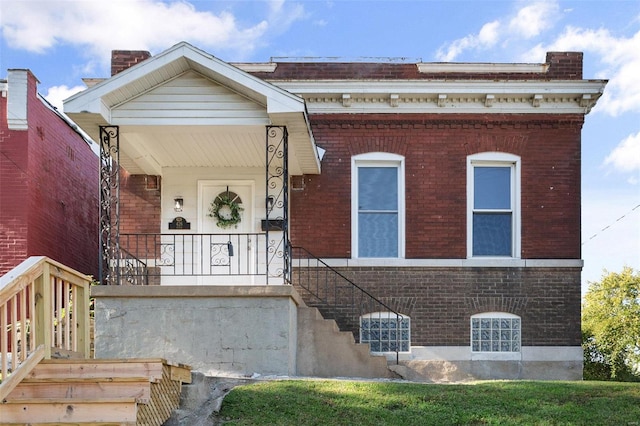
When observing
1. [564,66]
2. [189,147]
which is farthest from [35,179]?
[564,66]

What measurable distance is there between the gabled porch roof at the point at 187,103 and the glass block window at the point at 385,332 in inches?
148

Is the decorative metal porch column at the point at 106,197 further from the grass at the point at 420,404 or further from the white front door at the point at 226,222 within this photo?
the grass at the point at 420,404

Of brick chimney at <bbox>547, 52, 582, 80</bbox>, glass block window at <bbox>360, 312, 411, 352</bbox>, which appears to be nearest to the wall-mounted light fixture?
glass block window at <bbox>360, 312, 411, 352</bbox>

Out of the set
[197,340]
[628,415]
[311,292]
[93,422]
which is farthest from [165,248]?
[628,415]

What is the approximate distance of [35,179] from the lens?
1502 cm

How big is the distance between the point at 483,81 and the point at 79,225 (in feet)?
33.2

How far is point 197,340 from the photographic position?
10297mm

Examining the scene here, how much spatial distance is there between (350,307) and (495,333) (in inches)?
109

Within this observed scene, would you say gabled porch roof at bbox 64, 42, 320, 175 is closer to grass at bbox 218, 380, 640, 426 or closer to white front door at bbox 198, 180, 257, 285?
white front door at bbox 198, 180, 257, 285

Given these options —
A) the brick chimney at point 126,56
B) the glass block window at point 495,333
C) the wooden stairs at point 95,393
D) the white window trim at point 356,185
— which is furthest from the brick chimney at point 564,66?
the wooden stairs at point 95,393

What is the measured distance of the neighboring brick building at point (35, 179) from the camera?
47.6 ft

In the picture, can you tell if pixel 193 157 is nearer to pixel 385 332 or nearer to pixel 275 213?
pixel 275 213

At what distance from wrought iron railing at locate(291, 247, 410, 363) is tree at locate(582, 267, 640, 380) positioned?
5212 millimetres

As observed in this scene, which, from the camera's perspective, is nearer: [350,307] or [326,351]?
[326,351]
